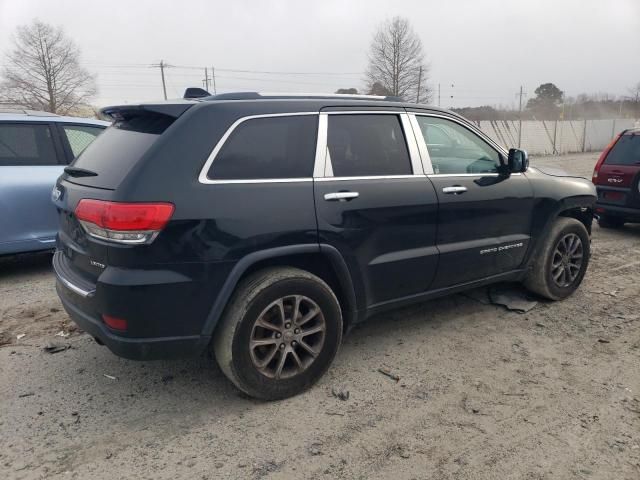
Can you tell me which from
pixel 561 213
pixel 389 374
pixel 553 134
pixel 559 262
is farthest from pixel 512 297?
pixel 553 134

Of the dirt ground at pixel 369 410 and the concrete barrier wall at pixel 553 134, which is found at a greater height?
the concrete barrier wall at pixel 553 134

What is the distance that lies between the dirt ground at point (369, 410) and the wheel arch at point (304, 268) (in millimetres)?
540

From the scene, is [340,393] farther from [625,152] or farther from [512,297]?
[625,152]

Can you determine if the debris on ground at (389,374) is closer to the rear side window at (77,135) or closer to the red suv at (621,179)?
the rear side window at (77,135)

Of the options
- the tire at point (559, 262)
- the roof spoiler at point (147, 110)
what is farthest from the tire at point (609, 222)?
the roof spoiler at point (147, 110)

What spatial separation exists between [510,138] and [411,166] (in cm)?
2736

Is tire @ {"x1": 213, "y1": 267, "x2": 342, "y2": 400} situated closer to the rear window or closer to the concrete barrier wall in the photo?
the rear window

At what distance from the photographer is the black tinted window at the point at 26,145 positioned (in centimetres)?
540

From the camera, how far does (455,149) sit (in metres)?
4.07

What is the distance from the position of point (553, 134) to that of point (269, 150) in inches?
1259

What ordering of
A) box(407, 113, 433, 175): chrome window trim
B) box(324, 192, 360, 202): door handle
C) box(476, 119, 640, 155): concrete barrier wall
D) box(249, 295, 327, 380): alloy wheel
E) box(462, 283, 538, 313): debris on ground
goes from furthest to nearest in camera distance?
box(476, 119, 640, 155): concrete barrier wall, box(462, 283, 538, 313): debris on ground, box(407, 113, 433, 175): chrome window trim, box(324, 192, 360, 202): door handle, box(249, 295, 327, 380): alloy wheel

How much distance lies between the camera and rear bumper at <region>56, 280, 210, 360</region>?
2752 mm

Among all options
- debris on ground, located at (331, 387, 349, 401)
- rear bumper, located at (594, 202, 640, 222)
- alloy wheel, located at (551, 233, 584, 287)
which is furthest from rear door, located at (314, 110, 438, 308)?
rear bumper, located at (594, 202, 640, 222)

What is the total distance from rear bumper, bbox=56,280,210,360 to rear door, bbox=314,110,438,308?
99cm
